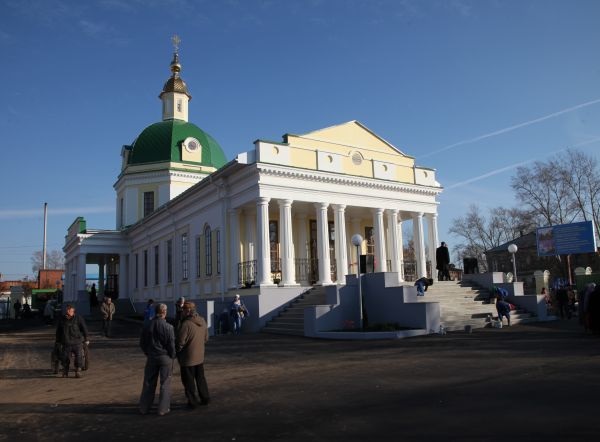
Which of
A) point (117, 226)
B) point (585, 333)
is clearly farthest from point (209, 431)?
point (117, 226)

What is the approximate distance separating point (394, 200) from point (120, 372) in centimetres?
1706

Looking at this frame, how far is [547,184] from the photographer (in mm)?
49875

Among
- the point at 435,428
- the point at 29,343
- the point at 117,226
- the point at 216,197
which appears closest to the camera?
the point at 435,428

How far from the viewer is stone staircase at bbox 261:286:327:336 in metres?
18.8

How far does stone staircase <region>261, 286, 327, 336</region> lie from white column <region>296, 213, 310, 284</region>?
12.1 feet

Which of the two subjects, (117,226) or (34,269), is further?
(34,269)

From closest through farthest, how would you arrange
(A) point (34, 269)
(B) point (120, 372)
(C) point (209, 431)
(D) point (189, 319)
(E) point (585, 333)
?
(C) point (209, 431) < (D) point (189, 319) < (B) point (120, 372) < (E) point (585, 333) < (A) point (34, 269)

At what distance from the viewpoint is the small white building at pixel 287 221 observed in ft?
70.7

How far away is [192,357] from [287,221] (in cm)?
1470

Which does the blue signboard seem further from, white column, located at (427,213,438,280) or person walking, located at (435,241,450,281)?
person walking, located at (435,241,450,281)

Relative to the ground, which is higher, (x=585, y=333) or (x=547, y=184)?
(x=547, y=184)

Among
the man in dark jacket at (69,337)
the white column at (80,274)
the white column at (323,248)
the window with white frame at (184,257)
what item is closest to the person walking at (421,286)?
the white column at (323,248)

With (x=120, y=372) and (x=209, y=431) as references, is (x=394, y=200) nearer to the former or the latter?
(x=120, y=372)

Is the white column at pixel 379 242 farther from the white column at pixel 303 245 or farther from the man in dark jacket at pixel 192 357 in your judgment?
the man in dark jacket at pixel 192 357
